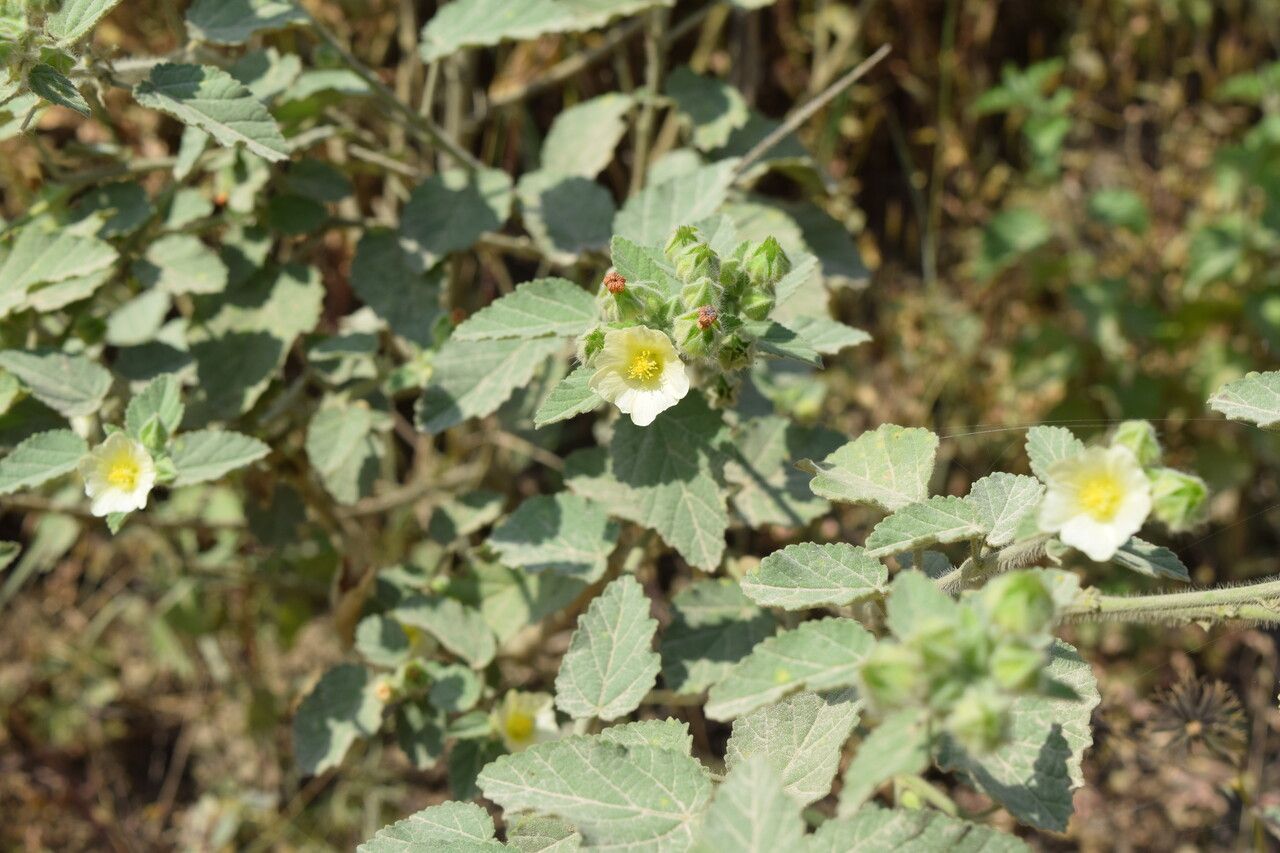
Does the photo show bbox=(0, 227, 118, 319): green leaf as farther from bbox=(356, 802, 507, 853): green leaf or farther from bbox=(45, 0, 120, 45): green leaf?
bbox=(356, 802, 507, 853): green leaf

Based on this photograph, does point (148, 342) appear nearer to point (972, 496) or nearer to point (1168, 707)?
point (972, 496)

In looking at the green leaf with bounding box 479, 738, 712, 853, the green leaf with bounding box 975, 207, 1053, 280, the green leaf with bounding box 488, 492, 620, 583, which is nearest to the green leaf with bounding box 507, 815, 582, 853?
the green leaf with bounding box 479, 738, 712, 853

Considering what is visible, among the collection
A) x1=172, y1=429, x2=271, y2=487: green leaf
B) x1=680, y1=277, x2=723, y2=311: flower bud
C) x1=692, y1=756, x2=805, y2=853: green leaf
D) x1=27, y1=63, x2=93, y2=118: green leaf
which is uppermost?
x1=27, y1=63, x2=93, y2=118: green leaf

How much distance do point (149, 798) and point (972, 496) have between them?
306 centimetres

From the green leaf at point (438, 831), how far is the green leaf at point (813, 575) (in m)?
0.55

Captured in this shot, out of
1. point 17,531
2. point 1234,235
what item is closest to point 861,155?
point 1234,235

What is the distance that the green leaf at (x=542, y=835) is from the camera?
1667mm

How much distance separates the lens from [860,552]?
5.31 feet

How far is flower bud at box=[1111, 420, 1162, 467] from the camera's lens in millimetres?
1398

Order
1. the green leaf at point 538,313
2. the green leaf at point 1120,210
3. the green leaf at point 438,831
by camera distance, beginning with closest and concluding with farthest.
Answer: the green leaf at point 438,831 < the green leaf at point 538,313 < the green leaf at point 1120,210

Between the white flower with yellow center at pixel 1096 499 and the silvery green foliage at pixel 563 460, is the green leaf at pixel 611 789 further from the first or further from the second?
the white flower with yellow center at pixel 1096 499

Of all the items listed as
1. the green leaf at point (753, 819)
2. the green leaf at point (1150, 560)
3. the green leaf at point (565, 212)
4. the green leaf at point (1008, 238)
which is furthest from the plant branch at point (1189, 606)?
the green leaf at point (1008, 238)

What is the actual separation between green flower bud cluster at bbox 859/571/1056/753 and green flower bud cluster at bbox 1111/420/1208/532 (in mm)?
221

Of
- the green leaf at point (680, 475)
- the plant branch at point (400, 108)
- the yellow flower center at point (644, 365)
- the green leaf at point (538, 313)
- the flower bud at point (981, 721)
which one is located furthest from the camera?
the plant branch at point (400, 108)
